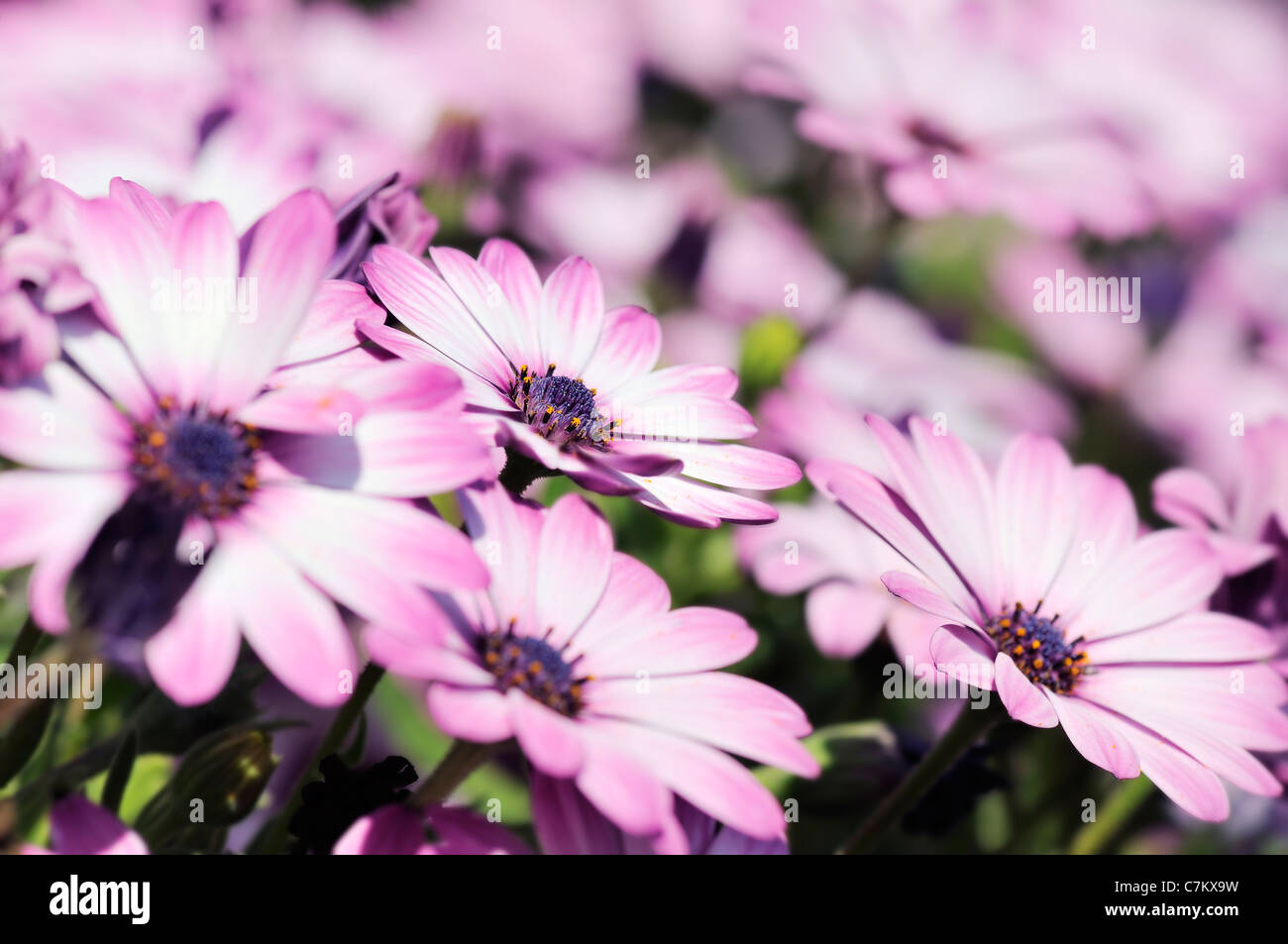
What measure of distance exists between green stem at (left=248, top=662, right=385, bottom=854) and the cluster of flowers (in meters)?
0.03

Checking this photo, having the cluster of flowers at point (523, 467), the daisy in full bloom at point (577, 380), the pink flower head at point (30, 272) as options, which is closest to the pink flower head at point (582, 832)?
the cluster of flowers at point (523, 467)

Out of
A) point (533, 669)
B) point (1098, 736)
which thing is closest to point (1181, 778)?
point (1098, 736)

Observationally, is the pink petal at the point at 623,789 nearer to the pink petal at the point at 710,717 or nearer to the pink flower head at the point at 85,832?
the pink petal at the point at 710,717

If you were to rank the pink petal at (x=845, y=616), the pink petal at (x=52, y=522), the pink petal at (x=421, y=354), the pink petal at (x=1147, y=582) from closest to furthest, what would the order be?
1. the pink petal at (x=52, y=522)
2. the pink petal at (x=421, y=354)
3. the pink petal at (x=1147, y=582)
4. the pink petal at (x=845, y=616)

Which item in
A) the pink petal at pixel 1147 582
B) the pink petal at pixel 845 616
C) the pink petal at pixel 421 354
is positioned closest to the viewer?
the pink petal at pixel 421 354

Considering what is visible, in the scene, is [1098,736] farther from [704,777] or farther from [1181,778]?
[704,777]

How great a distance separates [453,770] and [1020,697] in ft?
0.66

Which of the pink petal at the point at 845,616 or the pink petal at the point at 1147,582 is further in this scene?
the pink petal at the point at 845,616

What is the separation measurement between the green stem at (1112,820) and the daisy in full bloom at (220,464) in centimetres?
49

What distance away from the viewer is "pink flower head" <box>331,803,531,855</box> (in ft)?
1.26

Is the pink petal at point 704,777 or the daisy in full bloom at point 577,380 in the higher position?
the daisy in full bloom at point 577,380

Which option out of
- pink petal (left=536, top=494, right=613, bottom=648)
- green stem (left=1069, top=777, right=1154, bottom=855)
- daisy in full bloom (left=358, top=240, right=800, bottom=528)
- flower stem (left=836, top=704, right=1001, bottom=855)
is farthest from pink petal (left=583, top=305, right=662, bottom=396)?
green stem (left=1069, top=777, right=1154, bottom=855)

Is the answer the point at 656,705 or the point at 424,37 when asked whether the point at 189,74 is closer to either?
the point at 424,37

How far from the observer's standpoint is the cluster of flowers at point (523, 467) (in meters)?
0.36
